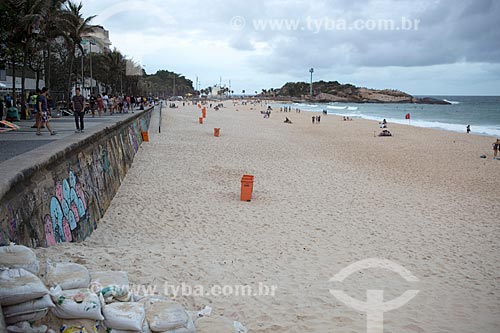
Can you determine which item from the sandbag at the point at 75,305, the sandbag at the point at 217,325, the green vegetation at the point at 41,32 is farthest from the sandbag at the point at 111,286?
the green vegetation at the point at 41,32

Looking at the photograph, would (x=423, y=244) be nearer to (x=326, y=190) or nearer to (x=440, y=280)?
(x=440, y=280)

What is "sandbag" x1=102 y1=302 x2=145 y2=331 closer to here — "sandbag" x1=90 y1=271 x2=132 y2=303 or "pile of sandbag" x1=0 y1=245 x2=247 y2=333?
"pile of sandbag" x1=0 y1=245 x2=247 y2=333

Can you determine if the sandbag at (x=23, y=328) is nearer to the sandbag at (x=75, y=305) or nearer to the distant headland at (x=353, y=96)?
the sandbag at (x=75, y=305)

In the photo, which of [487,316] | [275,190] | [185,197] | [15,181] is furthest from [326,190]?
[15,181]

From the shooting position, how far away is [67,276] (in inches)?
145

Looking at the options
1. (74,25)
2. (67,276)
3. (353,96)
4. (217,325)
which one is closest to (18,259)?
(67,276)

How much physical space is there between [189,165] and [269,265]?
361 inches

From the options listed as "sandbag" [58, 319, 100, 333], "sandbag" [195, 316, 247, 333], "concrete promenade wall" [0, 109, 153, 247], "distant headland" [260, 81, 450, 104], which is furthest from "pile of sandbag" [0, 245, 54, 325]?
"distant headland" [260, 81, 450, 104]

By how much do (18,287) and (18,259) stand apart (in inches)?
19.5

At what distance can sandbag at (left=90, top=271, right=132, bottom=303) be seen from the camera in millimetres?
3691

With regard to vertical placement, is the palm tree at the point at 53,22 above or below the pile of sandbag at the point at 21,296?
above

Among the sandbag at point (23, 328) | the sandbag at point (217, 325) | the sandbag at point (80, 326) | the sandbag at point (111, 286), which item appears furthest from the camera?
the sandbag at point (217, 325)

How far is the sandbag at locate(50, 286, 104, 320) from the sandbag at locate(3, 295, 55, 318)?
0.11 m

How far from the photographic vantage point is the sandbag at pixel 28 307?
10.1 ft
